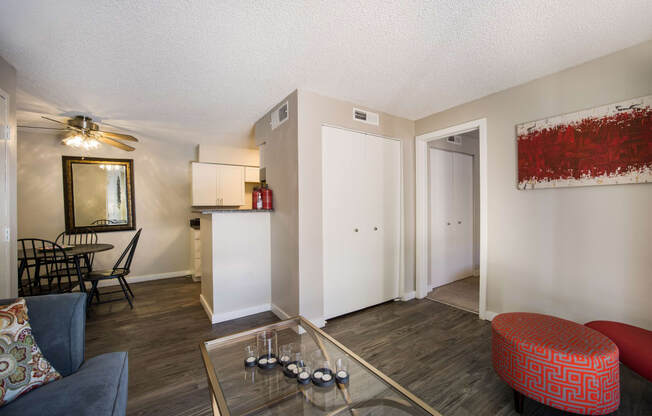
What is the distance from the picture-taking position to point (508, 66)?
2.14 meters

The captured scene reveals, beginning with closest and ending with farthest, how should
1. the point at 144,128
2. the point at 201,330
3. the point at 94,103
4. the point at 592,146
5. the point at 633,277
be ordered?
the point at 633,277, the point at 592,146, the point at 201,330, the point at 94,103, the point at 144,128

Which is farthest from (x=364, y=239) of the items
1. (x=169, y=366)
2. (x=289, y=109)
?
(x=169, y=366)

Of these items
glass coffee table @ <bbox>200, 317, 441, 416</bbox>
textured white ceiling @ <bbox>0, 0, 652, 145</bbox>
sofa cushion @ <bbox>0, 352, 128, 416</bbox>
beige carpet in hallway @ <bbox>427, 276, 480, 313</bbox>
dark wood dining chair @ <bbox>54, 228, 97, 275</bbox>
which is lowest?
beige carpet in hallway @ <bbox>427, 276, 480, 313</bbox>

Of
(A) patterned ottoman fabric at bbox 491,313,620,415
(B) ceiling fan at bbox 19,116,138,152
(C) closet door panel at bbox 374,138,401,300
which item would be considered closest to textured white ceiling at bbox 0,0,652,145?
(B) ceiling fan at bbox 19,116,138,152

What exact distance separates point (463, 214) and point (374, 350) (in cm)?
296

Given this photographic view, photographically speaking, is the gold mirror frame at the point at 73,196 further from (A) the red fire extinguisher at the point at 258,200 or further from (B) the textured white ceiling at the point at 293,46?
(A) the red fire extinguisher at the point at 258,200

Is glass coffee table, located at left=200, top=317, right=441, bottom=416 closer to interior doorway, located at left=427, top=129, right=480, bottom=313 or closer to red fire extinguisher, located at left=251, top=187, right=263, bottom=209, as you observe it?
red fire extinguisher, located at left=251, top=187, right=263, bottom=209

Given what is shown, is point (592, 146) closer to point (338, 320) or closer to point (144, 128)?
point (338, 320)

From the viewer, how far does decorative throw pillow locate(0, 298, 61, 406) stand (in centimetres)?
103

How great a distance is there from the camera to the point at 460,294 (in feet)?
11.5

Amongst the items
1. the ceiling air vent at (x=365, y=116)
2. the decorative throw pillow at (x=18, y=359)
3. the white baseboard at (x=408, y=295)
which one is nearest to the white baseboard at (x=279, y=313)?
the white baseboard at (x=408, y=295)

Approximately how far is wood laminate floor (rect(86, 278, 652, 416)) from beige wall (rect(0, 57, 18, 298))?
82 cm

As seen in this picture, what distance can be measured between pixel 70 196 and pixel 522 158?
19.7 feet

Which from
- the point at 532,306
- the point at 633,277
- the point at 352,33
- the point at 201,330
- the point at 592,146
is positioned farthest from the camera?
the point at 201,330
